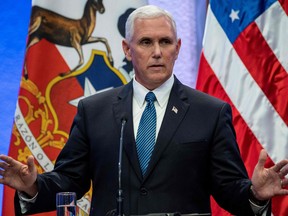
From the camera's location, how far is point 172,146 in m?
2.79

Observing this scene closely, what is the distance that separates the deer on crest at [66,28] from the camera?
4199 mm

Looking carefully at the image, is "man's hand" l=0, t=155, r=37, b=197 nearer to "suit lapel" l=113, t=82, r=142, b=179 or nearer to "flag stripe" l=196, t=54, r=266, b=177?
"suit lapel" l=113, t=82, r=142, b=179

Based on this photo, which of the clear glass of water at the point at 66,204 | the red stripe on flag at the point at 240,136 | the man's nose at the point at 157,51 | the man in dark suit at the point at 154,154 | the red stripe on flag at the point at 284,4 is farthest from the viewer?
the red stripe on flag at the point at 284,4

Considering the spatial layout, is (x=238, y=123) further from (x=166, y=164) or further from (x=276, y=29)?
(x=166, y=164)

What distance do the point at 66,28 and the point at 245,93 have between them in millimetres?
1234

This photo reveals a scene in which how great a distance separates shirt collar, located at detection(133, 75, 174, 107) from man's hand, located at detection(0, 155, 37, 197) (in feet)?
2.01

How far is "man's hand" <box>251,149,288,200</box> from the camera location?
8.09 ft

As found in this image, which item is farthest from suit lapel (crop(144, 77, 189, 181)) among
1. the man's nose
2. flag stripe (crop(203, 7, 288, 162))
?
flag stripe (crop(203, 7, 288, 162))

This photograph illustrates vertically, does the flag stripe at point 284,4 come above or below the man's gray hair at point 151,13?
above

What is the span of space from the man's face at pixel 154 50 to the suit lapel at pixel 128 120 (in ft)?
0.32

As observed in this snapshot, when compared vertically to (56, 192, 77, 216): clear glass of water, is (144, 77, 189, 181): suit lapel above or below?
above

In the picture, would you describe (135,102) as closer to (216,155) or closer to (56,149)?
(216,155)

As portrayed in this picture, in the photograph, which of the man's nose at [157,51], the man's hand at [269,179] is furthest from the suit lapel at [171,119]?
the man's hand at [269,179]

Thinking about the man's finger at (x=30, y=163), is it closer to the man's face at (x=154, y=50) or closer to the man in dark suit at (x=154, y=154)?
the man in dark suit at (x=154, y=154)
